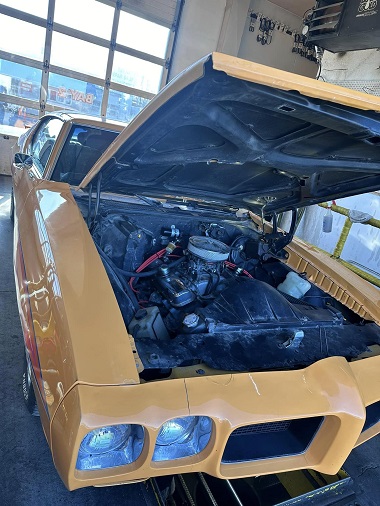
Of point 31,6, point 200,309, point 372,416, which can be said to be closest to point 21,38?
point 31,6

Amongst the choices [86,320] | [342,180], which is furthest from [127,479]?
[342,180]

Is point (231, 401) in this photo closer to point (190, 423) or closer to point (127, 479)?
point (190, 423)

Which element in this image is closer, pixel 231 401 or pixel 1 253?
pixel 231 401

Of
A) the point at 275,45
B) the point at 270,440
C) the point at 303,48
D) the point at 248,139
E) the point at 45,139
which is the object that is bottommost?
the point at 270,440

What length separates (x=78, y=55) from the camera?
669 centimetres

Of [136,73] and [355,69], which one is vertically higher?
[355,69]

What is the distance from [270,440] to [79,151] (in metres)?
1.99

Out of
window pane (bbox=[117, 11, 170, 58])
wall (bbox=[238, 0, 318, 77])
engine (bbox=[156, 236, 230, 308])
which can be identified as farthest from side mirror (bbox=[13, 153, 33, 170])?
wall (bbox=[238, 0, 318, 77])

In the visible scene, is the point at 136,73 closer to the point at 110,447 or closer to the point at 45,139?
the point at 45,139

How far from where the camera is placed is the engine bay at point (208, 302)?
129 cm

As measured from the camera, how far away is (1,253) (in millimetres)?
3195

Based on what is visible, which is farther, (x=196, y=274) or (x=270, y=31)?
(x=270, y=31)

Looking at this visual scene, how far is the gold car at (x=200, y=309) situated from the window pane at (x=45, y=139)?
1.68ft

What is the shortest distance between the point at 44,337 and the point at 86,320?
206 mm
